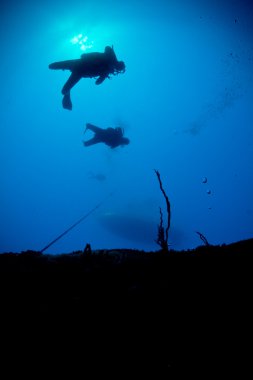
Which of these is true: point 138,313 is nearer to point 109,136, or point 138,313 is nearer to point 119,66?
point 119,66

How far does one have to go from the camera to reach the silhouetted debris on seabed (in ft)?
9.06

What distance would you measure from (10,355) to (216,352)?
7.69 feet

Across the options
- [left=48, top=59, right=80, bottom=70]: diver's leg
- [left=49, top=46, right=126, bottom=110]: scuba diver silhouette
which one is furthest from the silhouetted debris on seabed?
[left=48, top=59, right=80, bottom=70]: diver's leg

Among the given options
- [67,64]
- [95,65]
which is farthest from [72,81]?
[95,65]

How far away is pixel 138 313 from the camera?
11.0 feet

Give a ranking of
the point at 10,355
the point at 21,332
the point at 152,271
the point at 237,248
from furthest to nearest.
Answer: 1. the point at 237,248
2. the point at 152,271
3. the point at 21,332
4. the point at 10,355

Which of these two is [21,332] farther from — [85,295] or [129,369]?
[129,369]

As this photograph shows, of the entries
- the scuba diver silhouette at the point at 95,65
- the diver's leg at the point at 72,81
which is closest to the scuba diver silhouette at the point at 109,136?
the diver's leg at the point at 72,81

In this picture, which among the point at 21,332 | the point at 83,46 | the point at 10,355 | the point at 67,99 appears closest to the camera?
the point at 10,355

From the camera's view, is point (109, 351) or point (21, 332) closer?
point (109, 351)

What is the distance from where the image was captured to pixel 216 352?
271 cm

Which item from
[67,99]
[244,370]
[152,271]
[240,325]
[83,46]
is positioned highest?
[83,46]

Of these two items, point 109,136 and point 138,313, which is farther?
point 109,136

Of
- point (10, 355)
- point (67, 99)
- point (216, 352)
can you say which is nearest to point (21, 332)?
point (10, 355)
